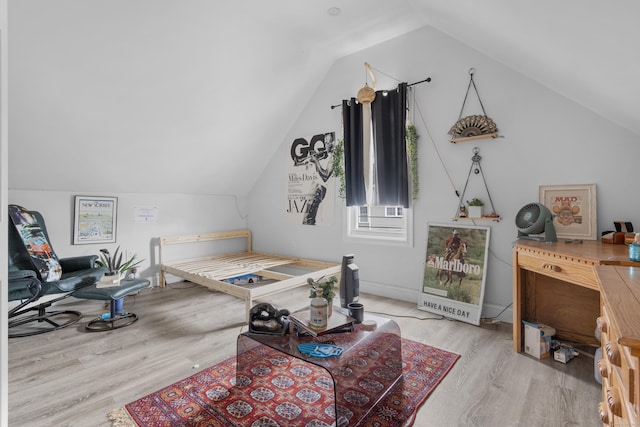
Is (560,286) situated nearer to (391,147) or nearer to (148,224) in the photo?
(391,147)

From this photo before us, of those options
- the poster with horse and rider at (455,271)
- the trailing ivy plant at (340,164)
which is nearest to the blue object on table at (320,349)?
the poster with horse and rider at (455,271)

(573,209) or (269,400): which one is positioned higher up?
(573,209)

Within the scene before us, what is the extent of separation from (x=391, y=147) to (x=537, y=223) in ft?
5.64

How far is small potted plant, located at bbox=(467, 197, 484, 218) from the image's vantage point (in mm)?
3148

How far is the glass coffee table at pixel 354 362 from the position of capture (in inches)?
59.8

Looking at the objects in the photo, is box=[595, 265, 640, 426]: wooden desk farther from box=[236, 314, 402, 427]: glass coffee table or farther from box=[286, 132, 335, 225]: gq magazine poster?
box=[286, 132, 335, 225]: gq magazine poster

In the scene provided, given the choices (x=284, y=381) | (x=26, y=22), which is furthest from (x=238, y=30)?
(x=284, y=381)

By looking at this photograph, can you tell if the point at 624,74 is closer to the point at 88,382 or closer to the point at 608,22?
the point at 608,22

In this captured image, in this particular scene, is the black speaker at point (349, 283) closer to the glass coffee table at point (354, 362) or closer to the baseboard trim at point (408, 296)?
the glass coffee table at point (354, 362)

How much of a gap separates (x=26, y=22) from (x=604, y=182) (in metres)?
4.50

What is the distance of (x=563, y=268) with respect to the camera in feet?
6.63

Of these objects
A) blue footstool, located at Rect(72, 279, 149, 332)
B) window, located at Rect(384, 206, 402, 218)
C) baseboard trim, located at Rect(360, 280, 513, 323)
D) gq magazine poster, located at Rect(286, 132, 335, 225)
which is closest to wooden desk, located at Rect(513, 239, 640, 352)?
baseboard trim, located at Rect(360, 280, 513, 323)

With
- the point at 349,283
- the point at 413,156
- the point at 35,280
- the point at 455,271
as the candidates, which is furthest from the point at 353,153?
the point at 35,280

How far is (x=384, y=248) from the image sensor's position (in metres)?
3.88
